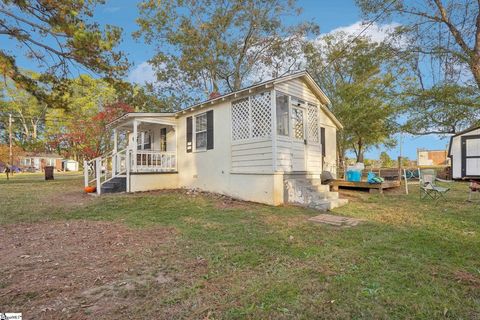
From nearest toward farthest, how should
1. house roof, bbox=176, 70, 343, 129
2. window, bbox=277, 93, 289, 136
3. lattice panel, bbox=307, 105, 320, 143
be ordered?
1. house roof, bbox=176, 70, 343, 129
2. window, bbox=277, 93, 289, 136
3. lattice panel, bbox=307, 105, 320, 143

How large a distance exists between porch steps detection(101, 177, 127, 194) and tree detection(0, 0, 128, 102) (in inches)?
175

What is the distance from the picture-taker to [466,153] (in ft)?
43.2

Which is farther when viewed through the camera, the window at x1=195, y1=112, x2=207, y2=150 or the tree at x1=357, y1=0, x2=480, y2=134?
the window at x1=195, y1=112, x2=207, y2=150

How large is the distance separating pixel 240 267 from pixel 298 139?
613 centimetres

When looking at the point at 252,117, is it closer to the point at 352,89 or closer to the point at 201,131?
the point at 201,131

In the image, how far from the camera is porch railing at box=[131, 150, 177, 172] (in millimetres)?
10699

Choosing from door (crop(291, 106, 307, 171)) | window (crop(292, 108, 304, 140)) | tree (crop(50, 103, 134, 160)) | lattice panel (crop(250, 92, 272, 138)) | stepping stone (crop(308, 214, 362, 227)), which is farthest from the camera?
tree (crop(50, 103, 134, 160))

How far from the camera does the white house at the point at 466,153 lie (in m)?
12.9

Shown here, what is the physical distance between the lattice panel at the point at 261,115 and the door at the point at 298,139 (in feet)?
3.52

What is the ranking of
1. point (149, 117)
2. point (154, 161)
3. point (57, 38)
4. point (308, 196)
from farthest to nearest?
point (154, 161) < point (149, 117) < point (308, 196) < point (57, 38)

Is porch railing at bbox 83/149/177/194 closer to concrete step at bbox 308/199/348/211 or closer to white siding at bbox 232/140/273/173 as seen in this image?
white siding at bbox 232/140/273/173

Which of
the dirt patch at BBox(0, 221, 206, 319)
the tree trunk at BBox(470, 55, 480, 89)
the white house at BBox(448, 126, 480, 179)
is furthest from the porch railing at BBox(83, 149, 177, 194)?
the white house at BBox(448, 126, 480, 179)

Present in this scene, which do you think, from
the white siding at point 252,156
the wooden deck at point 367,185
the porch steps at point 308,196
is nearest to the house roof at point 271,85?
the white siding at point 252,156

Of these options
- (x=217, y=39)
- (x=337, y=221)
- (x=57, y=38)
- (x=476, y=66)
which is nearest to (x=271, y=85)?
(x=337, y=221)
